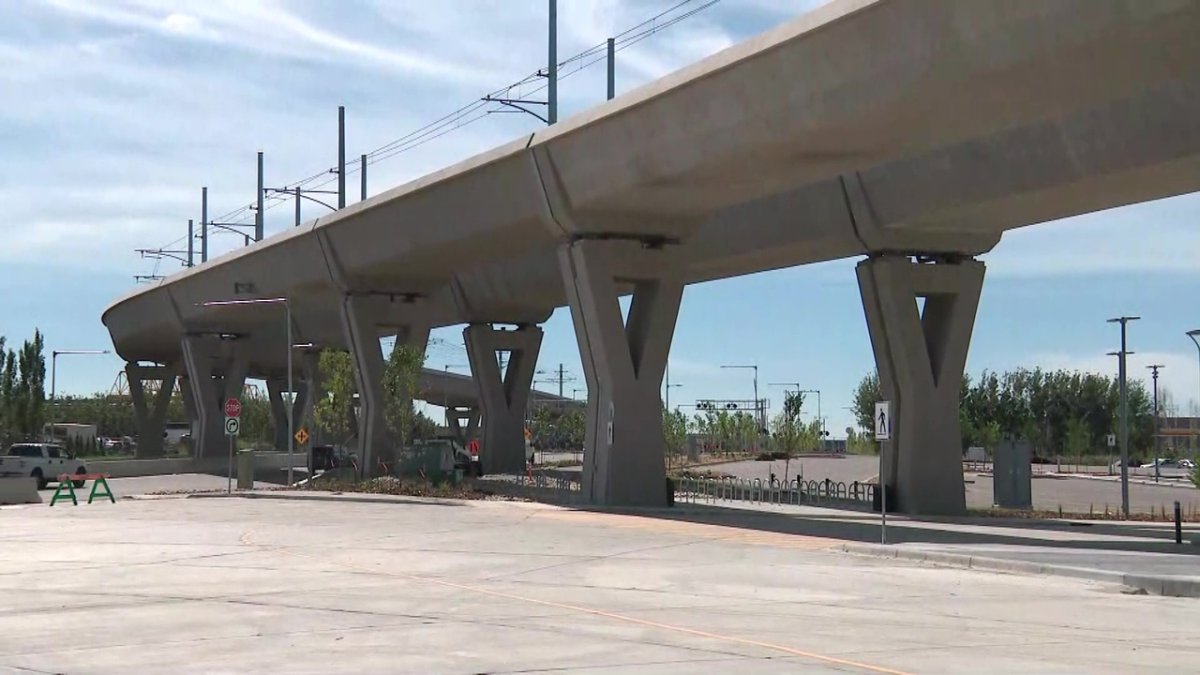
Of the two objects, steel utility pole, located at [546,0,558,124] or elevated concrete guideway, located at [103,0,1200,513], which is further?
steel utility pole, located at [546,0,558,124]

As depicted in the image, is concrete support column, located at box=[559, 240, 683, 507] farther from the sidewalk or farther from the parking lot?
the parking lot

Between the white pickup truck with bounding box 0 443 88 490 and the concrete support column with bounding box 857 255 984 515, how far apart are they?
34947 millimetres

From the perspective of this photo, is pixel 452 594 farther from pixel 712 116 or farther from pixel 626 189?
pixel 626 189

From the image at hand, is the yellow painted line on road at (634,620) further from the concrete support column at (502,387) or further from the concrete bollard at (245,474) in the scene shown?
the concrete support column at (502,387)

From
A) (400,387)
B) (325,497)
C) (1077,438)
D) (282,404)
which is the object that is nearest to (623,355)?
(325,497)

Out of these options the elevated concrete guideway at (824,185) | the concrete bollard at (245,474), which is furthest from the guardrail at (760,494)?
the concrete bollard at (245,474)

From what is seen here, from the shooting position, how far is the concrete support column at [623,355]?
39.4m

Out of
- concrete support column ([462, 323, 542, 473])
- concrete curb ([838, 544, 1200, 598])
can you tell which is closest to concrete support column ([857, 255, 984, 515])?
concrete curb ([838, 544, 1200, 598])

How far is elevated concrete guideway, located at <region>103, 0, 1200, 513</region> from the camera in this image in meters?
25.8

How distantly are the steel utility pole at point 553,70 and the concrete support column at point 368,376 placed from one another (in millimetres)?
15669

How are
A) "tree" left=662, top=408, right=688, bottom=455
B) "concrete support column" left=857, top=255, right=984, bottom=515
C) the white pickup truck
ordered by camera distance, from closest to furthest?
1. "concrete support column" left=857, top=255, right=984, bottom=515
2. the white pickup truck
3. "tree" left=662, top=408, right=688, bottom=455

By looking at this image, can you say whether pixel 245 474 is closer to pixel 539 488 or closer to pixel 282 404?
pixel 539 488

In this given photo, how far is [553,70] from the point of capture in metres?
46.7

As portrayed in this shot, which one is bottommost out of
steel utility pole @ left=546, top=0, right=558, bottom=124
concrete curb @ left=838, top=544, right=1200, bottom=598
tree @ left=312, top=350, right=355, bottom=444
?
concrete curb @ left=838, top=544, right=1200, bottom=598
